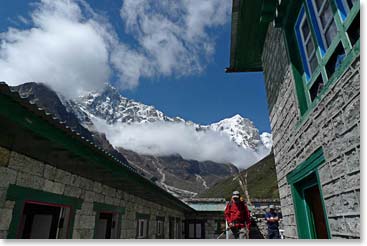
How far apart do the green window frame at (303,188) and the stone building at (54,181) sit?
3031mm

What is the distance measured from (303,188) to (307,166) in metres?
0.72

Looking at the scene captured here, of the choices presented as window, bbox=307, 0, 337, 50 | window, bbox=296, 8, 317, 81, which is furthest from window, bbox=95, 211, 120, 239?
window, bbox=307, 0, 337, 50

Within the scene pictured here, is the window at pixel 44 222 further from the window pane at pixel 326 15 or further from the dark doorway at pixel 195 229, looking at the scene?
the dark doorway at pixel 195 229

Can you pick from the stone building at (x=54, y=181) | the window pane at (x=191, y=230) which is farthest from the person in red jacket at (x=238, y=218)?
the window pane at (x=191, y=230)

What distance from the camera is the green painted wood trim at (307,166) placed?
127 inches

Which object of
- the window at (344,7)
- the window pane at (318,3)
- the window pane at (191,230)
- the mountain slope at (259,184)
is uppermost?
the mountain slope at (259,184)

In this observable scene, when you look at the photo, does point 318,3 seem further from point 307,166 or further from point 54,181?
point 54,181

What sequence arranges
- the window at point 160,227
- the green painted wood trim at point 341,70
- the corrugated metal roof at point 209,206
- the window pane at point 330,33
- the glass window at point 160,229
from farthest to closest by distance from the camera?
the corrugated metal roof at point 209,206, the glass window at point 160,229, the window at point 160,227, the window pane at point 330,33, the green painted wood trim at point 341,70

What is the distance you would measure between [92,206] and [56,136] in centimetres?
309

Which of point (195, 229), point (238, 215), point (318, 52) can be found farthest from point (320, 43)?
point (195, 229)

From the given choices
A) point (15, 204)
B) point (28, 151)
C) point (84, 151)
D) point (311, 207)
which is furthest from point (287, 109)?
point (15, 204)

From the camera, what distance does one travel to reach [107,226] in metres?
7.49

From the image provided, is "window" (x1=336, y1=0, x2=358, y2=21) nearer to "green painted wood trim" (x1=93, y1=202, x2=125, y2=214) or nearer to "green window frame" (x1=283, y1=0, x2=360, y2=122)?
"green window frame" (x1=283, y1=0, x2=360, y2=122)

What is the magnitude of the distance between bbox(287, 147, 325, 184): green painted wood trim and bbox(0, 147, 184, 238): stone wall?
388 centimetres
